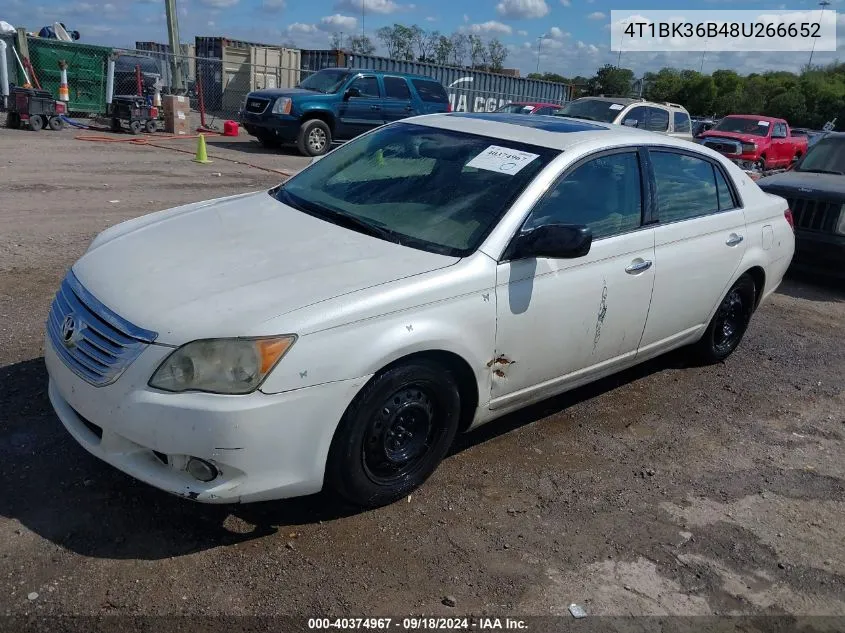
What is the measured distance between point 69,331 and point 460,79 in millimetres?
26637

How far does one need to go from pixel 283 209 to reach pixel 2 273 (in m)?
3.45

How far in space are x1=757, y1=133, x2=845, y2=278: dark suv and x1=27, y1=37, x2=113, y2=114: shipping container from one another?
17.3 m

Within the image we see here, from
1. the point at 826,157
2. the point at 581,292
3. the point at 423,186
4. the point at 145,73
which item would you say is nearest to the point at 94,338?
the point at 423,186

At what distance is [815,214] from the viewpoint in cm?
800

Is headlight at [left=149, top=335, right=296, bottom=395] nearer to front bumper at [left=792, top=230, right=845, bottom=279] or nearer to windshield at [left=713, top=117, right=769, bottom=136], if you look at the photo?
front bumper at [left=792, top=230, right=845, bottom=279]

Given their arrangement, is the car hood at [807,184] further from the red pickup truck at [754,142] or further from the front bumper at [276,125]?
the front bumper at [276,125]

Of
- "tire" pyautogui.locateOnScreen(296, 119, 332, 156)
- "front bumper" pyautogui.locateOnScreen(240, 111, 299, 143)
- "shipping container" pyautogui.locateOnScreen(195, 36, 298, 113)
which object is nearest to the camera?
"front bumper" pyautogui.locateOnScreen(240, 111, 299, 143)

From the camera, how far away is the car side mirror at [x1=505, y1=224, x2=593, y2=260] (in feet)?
11.3

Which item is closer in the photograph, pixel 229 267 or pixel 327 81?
pixel 229 267

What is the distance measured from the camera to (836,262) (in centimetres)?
798

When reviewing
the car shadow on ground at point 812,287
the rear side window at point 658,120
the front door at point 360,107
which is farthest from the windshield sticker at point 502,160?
the front door at point 360,107

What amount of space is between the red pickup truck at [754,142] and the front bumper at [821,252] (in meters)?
10.9

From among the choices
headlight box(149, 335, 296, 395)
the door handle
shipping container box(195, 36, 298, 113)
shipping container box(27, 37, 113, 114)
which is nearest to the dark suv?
the door handle

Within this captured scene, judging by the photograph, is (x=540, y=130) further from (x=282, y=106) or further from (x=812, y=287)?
(x=282, y=106)
